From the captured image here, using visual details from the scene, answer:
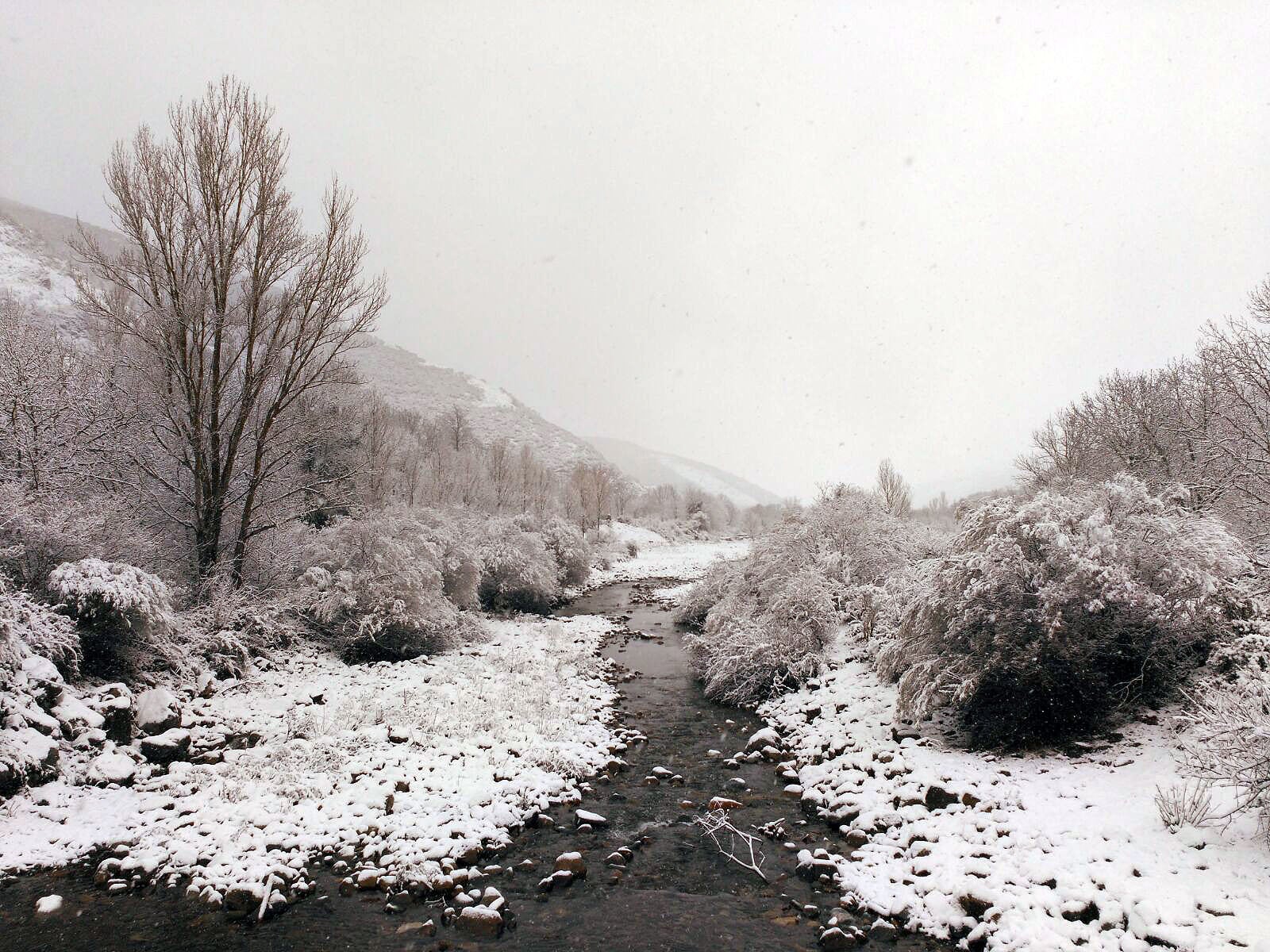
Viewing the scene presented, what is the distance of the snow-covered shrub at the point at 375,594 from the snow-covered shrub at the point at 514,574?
18.1ft

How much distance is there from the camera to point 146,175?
1070cm

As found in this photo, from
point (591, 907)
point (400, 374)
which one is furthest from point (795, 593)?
point (400, 374)

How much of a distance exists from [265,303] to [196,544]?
5205mm

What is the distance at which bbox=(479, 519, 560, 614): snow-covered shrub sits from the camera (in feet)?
68.0

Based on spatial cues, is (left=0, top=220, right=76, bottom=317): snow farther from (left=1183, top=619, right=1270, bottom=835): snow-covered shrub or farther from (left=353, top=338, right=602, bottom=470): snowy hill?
(left=1183, top=619, right=1270, bottom=835): snow-covered shrub

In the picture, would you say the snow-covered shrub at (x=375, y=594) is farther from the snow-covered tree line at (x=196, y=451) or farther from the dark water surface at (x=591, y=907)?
the dark water surface at (x=591, y=907)

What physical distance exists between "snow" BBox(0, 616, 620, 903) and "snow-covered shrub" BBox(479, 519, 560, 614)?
8936mm

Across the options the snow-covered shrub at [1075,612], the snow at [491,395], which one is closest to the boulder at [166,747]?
the snow-covered shrub at [1075,612]

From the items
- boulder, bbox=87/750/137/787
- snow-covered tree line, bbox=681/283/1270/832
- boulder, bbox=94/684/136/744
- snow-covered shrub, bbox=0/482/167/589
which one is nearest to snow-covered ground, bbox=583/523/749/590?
snow-covered tree line, bbox=681/283/1270/832

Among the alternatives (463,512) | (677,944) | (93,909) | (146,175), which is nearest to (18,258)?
(463,512)

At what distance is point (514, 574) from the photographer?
20.9 m

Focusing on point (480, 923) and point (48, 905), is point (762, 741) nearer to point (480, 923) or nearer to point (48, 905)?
point (480, 923)

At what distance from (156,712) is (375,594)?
5329mm

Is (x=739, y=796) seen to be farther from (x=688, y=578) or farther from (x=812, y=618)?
(x=688, y=578)
